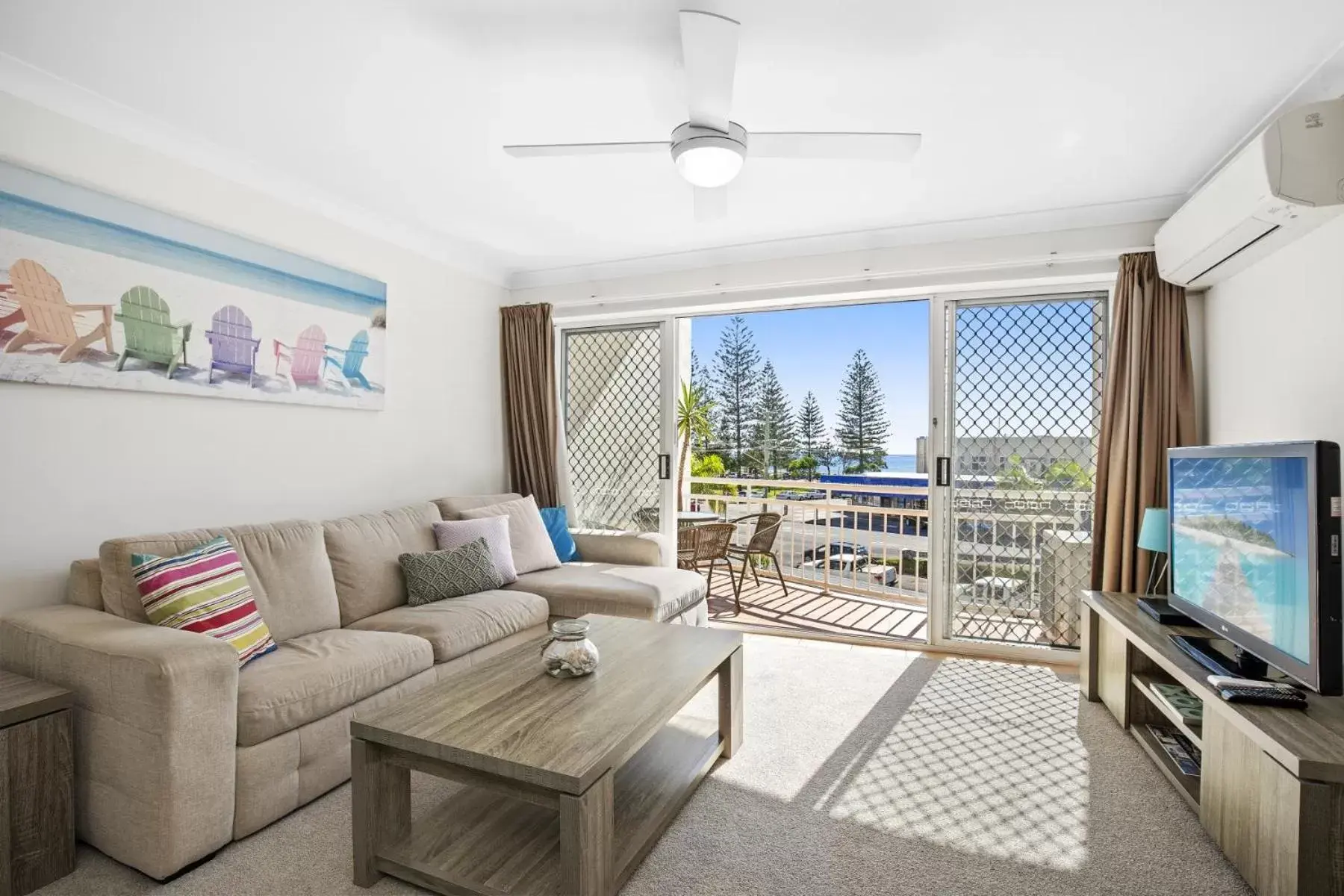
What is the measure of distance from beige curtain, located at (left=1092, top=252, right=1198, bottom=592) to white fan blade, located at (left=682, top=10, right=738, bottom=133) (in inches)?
96.8

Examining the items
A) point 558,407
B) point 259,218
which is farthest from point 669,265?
point 259,218

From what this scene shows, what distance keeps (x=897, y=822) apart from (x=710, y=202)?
2265 millimetres

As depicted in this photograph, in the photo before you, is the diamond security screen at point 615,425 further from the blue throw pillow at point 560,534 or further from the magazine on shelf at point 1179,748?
the magazine on shelf at point 1179,748

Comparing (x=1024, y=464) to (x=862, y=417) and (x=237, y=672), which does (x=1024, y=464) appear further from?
(x=237, y=672)

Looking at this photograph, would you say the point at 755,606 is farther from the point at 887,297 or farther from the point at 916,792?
the point at 916,792

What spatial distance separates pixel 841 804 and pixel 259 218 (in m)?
3.39

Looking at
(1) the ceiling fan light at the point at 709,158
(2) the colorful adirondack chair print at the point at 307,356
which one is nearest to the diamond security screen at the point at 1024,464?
(1) the ceiling fan light at the point at 709,158

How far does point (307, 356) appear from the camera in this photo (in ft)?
10.5

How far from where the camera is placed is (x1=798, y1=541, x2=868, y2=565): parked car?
5705 mm

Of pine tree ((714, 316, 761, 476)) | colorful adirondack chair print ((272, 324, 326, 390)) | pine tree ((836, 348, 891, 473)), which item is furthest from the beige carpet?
pine tree ((714, 316, 761, 476))

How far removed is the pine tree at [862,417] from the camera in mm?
6445

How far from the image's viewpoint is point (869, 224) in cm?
367

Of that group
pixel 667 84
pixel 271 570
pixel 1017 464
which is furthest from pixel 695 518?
pixel 667 84

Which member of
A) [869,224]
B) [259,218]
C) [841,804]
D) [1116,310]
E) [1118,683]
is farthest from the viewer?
[869,224]
